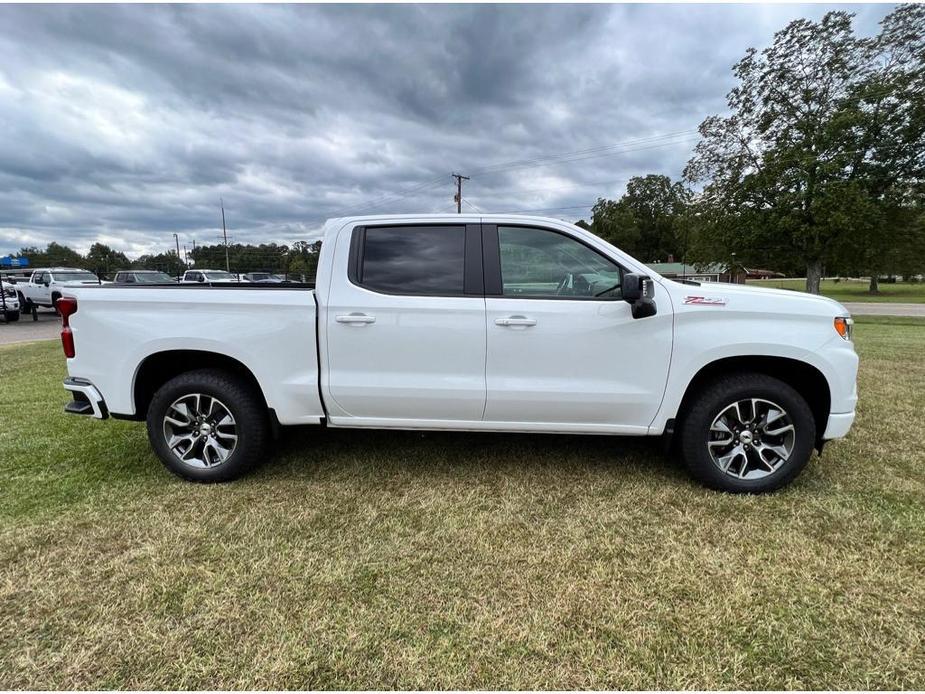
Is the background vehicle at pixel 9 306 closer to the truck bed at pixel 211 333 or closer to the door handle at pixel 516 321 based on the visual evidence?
the truck bed at pixel 211 333

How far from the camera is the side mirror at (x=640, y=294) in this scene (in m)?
2.81

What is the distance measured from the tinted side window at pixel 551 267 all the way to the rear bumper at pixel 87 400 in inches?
114

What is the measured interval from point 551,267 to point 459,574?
196cm

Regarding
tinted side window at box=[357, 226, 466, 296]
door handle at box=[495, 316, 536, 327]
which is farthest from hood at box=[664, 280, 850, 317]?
tinted side window at box=[357, 226, 466, 296]

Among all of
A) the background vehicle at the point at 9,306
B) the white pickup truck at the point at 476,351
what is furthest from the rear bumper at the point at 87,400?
the background vehicle at the point at 9,306

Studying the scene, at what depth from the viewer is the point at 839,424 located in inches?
120

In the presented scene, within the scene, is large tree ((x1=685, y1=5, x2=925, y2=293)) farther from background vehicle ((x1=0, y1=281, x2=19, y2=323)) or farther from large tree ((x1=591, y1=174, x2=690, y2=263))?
large tree ((x1=591, y1=174, x2=690, y2=263))

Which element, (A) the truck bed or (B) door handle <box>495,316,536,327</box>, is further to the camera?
(A) the truck bed

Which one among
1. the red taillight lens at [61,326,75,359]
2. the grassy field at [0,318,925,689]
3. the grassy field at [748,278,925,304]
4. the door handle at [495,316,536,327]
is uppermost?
the door handle at [495,316,536,327]

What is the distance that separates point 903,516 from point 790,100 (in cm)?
2400

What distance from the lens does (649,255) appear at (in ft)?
235

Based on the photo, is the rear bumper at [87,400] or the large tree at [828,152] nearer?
the rear bumper at [87,400]

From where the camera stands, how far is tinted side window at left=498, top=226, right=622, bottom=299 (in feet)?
10.3

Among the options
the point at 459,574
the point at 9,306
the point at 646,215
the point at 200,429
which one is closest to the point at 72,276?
the point at 9,306
